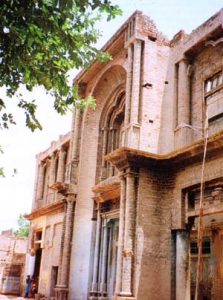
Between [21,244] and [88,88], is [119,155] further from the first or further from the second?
[21,244]

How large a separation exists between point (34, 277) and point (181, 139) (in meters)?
15.4

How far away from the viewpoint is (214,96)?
12.3 metres

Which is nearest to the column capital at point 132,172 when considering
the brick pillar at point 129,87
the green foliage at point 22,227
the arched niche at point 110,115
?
the brick pillar at point 129,87

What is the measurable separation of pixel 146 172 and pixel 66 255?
6.25 metres

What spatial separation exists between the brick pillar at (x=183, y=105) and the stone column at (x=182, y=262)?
281 cm

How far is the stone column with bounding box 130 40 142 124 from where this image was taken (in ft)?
43.7

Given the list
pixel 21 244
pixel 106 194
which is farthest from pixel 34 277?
pixel 106 194

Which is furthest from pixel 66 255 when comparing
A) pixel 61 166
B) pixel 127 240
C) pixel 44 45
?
pixel 44 45

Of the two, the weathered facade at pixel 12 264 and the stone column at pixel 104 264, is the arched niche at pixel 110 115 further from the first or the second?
the weathered facade at pixel 12 264

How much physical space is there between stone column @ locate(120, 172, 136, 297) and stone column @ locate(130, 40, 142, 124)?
87.9 inches

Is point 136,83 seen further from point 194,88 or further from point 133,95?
point 194,88

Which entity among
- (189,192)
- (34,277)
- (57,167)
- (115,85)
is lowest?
(34,277)

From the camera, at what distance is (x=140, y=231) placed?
1170 centimetres

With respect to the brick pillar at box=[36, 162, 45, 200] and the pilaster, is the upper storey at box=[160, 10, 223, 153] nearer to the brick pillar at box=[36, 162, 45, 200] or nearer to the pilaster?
the pilaster
